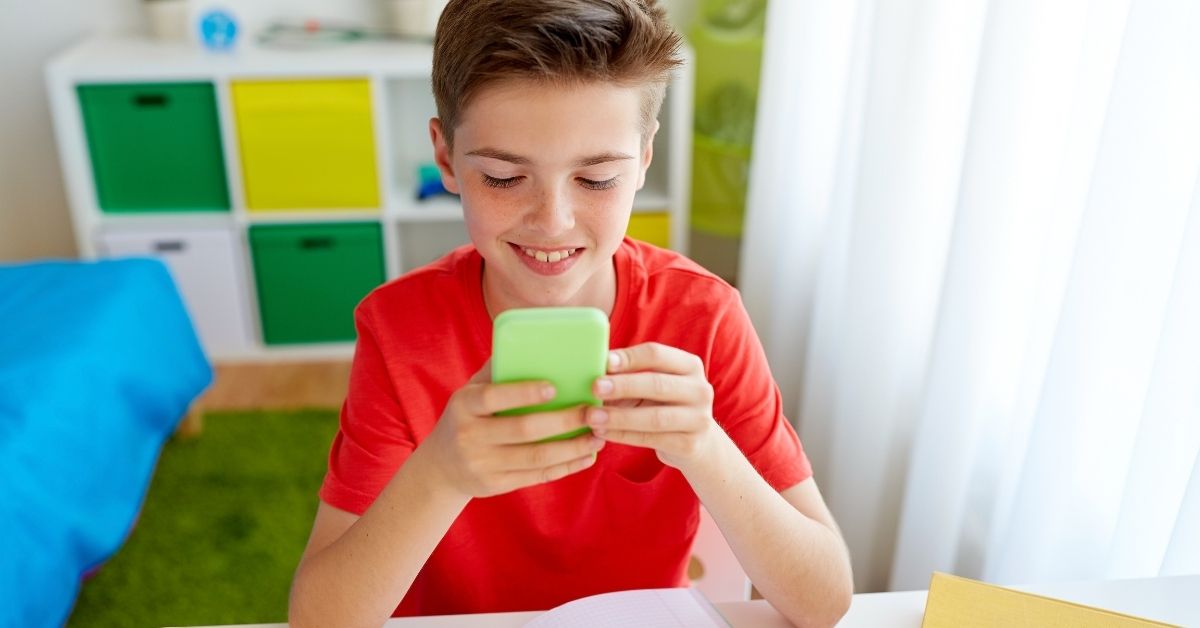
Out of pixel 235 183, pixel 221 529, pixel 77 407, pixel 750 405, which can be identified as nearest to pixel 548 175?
pixel 750 405

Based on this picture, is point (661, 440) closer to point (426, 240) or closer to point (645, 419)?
point (645, 419)

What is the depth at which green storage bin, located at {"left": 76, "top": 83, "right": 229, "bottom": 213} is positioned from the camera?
2.61 meters

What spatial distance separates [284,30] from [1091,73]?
2.26 metres

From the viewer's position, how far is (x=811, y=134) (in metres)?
2.11

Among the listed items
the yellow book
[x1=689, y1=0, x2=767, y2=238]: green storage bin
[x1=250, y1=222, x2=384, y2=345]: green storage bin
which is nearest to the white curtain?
the yellow book

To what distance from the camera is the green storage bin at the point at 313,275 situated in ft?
9.01

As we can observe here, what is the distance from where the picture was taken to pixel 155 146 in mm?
2666

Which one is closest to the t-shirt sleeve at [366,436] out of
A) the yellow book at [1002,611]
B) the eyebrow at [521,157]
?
the eyebrow at [521,157]

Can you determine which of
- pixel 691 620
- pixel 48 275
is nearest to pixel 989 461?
pixel 691 620

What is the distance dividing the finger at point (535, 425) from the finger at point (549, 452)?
0.04 feet

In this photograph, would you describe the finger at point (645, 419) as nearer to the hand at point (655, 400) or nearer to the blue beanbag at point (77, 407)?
the hand at point (655, 400)

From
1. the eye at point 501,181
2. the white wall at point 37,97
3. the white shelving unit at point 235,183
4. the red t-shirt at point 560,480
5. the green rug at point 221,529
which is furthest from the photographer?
the white wall at point 37,97

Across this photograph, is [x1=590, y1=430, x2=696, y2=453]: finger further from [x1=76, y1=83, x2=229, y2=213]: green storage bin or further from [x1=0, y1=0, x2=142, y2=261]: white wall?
[x1=0, y1=0, x2=142, y2=261]: white wall

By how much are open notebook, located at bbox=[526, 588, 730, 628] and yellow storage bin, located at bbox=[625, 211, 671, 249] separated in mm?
1952
